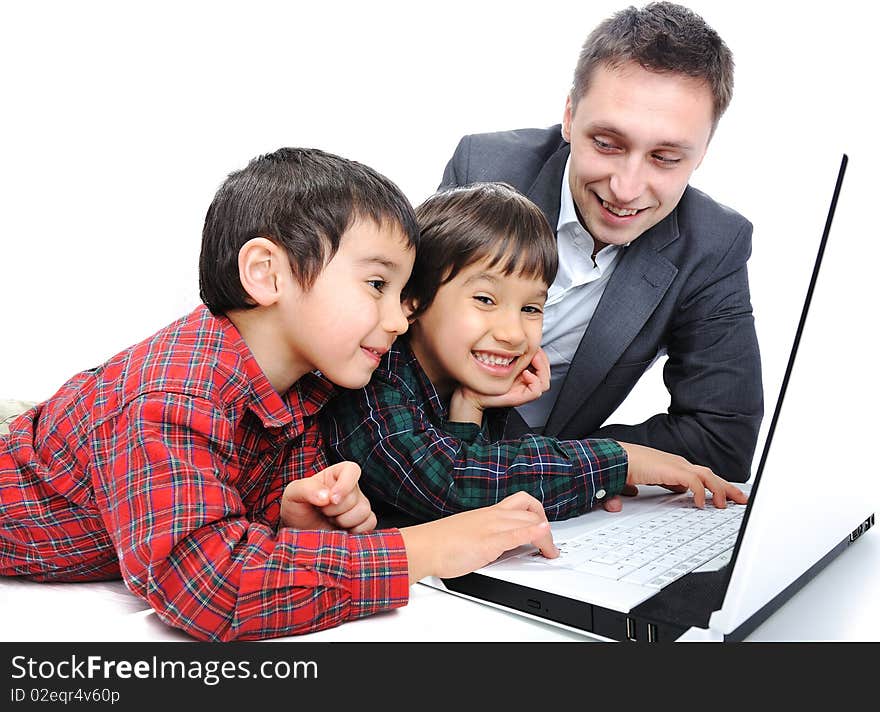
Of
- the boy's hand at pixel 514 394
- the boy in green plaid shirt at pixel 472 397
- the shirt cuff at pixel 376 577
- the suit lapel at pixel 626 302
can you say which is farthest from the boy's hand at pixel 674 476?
the shirt cuff at pixel 376 577

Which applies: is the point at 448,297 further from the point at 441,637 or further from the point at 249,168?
the point at 441,637

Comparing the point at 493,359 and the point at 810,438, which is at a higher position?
the point at 810,438

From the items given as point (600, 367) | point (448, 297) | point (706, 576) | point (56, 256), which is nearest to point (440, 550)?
point (706, 576)

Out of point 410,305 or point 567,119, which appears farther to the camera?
point 567,119

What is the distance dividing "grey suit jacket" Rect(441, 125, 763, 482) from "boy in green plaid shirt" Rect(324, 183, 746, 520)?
1.05ft

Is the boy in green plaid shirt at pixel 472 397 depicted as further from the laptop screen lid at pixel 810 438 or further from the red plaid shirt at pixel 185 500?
the laptop screen lid at pixel 810 438

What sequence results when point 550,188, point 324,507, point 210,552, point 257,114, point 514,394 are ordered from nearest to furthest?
point 210,552 < point 324,507 < point 514,394 < point 550,188 < point 257,114

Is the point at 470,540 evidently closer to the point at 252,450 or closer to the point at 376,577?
the point at 376,577

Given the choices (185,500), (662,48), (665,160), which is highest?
(662,48)

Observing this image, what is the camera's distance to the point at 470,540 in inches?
36.7

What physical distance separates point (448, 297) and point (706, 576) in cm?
54

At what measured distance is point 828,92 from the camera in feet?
7.53

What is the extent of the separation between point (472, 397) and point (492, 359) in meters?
0.07

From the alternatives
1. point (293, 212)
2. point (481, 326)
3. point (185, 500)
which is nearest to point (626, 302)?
point (481, 326)
